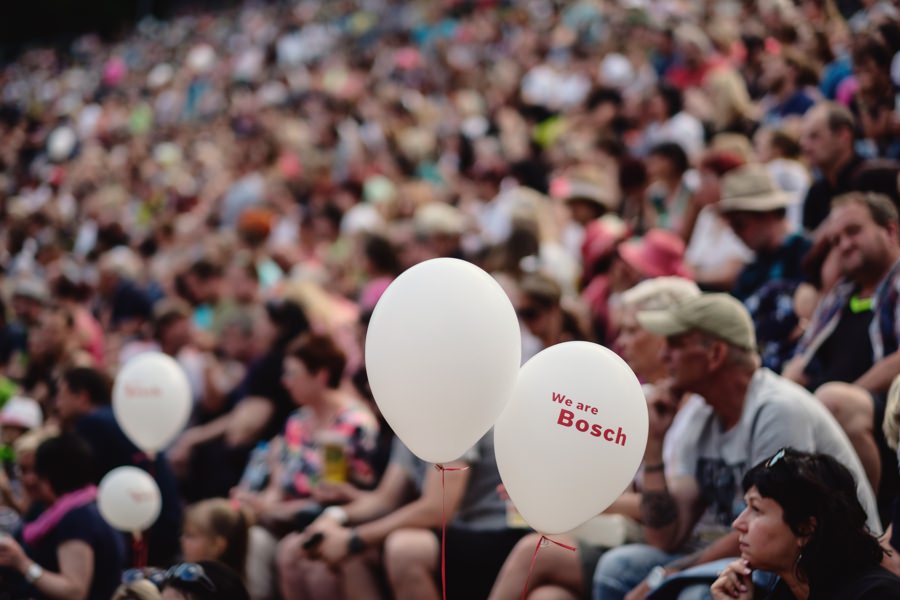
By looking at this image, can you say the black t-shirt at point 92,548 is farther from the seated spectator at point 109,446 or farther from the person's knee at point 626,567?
the person's knee at point 626,567

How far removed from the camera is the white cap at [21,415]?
5.49 meters

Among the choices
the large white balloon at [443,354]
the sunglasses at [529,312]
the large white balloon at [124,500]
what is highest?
the large white balloon at [443,354]

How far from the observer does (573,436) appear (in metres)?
2.73

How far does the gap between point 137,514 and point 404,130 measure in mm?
7821

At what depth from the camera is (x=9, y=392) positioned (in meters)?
6.22

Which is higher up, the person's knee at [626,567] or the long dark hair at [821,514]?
the long dark hair at [821,514]

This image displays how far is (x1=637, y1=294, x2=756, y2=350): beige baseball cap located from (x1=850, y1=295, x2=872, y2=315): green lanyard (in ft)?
2.48

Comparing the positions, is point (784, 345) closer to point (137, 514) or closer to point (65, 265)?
point (137, 514)

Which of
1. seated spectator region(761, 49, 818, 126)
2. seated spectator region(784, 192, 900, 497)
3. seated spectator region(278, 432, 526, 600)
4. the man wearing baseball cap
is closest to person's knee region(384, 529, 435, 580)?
seated spectator region(278, 432, 526, 600)

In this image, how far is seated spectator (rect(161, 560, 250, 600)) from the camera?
3.00m

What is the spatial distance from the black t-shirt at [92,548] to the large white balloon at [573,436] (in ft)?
6.62

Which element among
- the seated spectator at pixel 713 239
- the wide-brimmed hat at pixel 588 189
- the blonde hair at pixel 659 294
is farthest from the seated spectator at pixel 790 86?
the blonde hair at pixel 659 294

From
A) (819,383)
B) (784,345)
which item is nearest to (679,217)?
(784,345)

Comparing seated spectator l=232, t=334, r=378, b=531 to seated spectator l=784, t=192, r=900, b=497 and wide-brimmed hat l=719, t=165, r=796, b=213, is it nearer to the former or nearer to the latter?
seated spectator l=784, t=192, r=900, b=497
